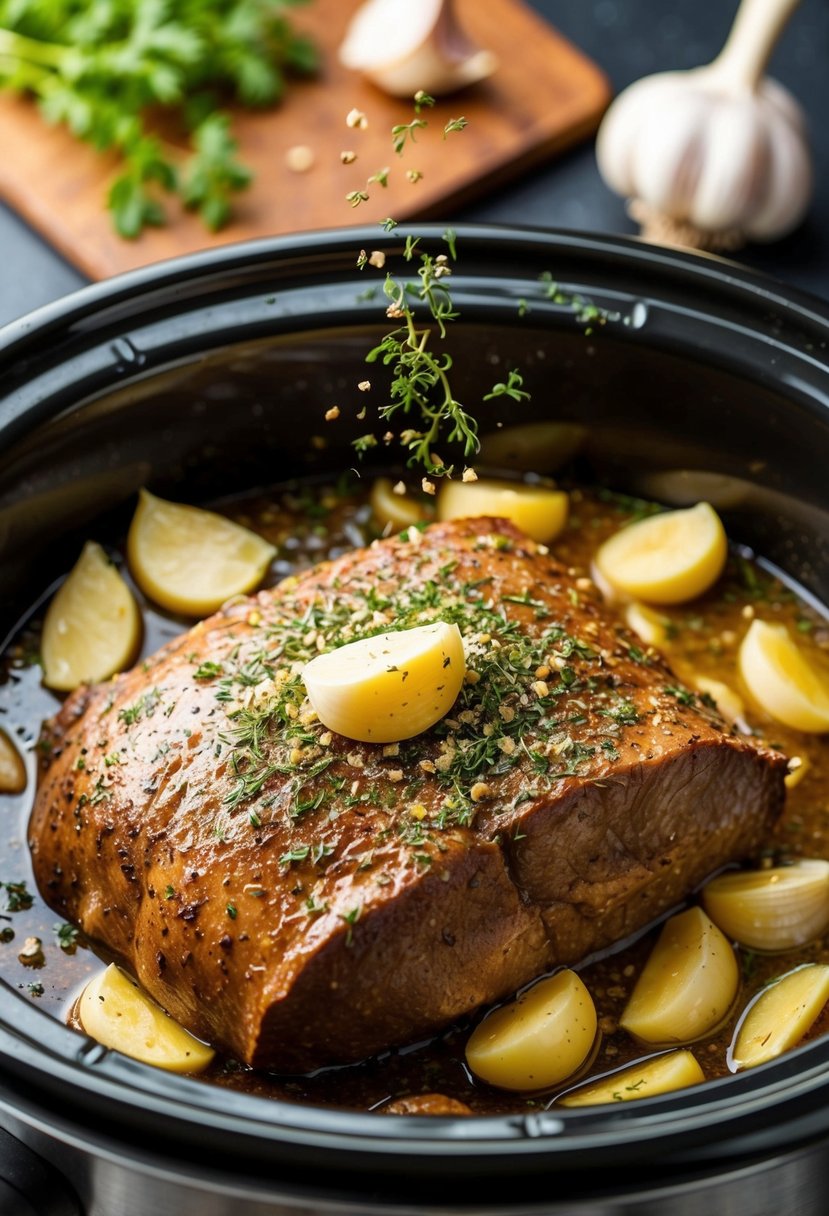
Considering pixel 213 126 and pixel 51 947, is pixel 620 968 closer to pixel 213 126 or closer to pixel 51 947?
Result: pixel 51 947

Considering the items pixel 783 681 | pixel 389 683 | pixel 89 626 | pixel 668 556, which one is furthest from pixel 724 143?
pixel 389 683

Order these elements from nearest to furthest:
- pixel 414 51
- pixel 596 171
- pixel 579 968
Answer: pixel 579 968 → pixel 414 51 → pixel 596 171

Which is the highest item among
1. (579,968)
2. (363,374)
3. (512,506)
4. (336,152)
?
(336,152)

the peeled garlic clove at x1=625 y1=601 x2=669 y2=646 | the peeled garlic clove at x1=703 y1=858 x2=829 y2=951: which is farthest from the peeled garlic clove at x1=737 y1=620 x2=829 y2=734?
the peeled garlic clove at x1=703 y1=858 x2=829 y2=951

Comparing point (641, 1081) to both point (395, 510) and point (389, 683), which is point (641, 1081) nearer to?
point (389, 683)

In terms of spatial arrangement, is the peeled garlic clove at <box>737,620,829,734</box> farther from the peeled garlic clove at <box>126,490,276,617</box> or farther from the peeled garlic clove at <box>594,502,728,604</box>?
the peeled garlic clove at <box>126,490,276,617</box>
